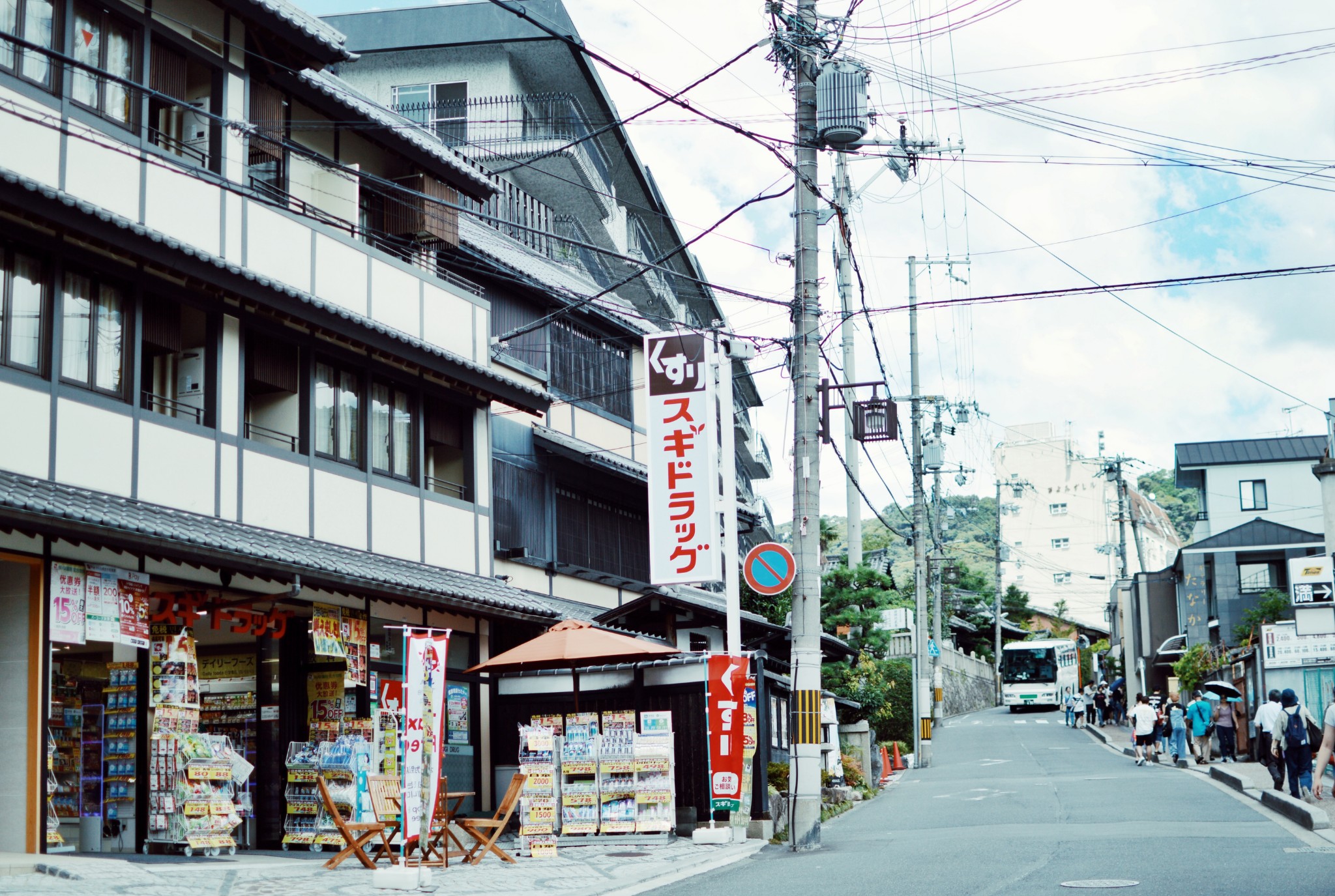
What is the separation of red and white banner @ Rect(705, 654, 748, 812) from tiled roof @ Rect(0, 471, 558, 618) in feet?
11.9

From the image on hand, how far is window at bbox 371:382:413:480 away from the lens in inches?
779

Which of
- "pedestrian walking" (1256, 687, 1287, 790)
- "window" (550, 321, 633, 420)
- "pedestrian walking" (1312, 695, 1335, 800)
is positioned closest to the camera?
"pedestrian walking" (1312, 695, 1335, 800)

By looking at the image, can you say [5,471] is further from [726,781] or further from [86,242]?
[726,781]

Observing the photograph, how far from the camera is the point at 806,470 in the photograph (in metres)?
17.8

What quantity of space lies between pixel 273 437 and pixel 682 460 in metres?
5.91

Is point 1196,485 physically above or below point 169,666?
above

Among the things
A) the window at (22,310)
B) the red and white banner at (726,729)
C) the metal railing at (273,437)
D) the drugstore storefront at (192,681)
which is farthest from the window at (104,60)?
the red and white banner at (726,729)

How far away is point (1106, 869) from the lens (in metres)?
12.5

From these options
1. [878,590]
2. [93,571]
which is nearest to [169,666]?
[93,571]

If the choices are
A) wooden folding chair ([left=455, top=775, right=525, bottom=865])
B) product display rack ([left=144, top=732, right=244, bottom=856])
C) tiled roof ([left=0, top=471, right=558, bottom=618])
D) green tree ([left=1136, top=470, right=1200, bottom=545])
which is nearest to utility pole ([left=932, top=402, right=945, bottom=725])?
tiled roof ([left=0, top=471, right=558, bottom=618])

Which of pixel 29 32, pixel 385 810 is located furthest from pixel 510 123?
pixel 385 810

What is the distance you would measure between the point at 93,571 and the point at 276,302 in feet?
14.2

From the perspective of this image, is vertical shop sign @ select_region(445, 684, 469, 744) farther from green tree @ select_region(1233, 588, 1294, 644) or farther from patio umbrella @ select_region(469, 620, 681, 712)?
green tree @ select_region(1233, 588, 1294, 644)

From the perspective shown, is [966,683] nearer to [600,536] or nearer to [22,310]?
[600,536]
